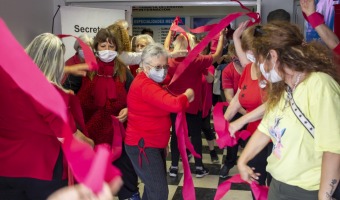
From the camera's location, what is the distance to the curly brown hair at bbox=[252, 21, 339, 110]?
1488mm

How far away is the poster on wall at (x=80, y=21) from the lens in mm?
5422

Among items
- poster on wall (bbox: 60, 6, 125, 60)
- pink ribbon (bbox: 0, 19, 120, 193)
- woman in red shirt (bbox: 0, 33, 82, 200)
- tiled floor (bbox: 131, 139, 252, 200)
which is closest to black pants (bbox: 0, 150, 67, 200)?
woman in red shirt (bbox: 0, 33, 82, 200)

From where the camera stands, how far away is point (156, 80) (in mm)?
2543

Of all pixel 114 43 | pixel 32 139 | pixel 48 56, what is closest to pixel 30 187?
pixel 32 139

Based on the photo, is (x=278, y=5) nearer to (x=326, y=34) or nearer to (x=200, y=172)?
(x=200, y=172)

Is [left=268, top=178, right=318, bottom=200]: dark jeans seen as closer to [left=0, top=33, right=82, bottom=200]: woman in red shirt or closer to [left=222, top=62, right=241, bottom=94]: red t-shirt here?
[left=0, top=33, right=82, bottom=200]: woman in red shirt

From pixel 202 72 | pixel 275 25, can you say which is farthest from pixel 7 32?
pixel 202 72

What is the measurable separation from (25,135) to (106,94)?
1.03 meters

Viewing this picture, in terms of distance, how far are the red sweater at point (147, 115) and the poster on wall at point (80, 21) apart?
10.8 feet

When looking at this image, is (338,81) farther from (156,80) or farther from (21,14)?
(21,14)

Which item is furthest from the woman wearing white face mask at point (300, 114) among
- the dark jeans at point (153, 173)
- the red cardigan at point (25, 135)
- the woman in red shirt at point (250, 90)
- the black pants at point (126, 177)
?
the black pants at point (126, 177)

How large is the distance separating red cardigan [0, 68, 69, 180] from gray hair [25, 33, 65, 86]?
24cm

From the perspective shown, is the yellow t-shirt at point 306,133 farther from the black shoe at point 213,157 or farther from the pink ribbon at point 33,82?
the black shoe at point 213,157

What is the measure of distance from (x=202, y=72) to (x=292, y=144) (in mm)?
2431
